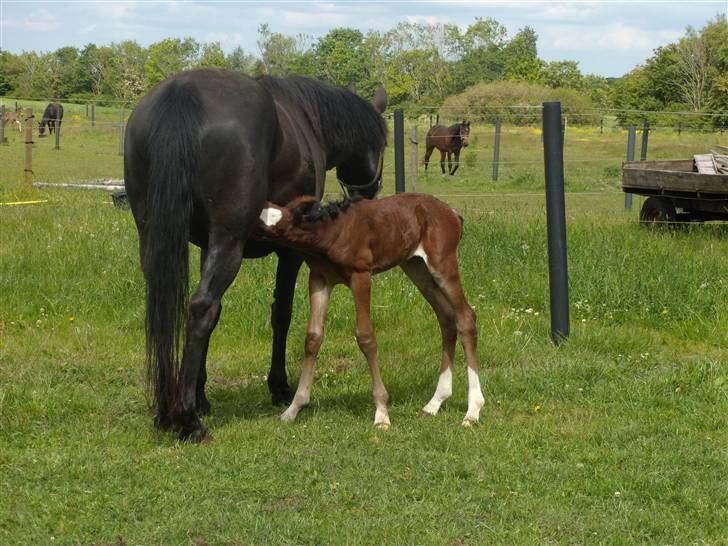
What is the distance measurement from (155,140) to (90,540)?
79.6 inches

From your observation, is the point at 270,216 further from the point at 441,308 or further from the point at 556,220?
the point at 556,220

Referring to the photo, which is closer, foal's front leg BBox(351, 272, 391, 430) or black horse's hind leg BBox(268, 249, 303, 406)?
foal's front leg BBox(351, 272, 391, 430)

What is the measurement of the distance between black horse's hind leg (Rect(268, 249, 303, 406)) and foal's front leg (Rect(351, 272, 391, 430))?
0.64 meters

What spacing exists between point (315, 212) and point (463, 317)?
45.3 inches

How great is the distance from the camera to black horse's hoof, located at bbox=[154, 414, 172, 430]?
525 centimetres

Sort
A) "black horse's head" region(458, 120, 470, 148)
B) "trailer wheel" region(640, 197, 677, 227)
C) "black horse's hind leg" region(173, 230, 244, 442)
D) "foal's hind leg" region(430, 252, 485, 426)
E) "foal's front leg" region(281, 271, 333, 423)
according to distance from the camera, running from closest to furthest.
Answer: "black horse's hind leg" region(173, 230, 244, 442) → "foal's front leg" region(281, 271, 333, 423) → "foal's hind leg" region(430, 252, 485, 426) → "trailer wheel" region(640, 197, 677, 227) → "black horse's head" region(458, 120, 470, 148)

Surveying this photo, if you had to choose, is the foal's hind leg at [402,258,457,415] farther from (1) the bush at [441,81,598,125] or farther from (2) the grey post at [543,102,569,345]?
(1) the bush at [441,81,598,125]

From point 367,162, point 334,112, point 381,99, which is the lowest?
point 367,162

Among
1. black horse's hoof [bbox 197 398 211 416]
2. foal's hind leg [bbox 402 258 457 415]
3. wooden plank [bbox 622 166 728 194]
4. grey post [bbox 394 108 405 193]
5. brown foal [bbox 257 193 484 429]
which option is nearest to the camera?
brown foal [bbox 257 193 484 429]

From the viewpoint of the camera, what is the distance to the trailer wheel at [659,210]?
12203 millimetres

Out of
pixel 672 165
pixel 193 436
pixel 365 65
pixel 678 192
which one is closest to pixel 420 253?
pixel 193 436

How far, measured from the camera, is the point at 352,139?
6.26 meters

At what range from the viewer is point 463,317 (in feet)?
19.2

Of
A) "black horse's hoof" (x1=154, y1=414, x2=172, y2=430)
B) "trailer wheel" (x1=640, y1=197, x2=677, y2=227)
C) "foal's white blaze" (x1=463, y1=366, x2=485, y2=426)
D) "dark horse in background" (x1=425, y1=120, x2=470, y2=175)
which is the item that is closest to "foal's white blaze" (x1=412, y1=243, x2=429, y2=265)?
Answer: "foal's white blaze" (x1=463, y1=366, x2=485, y2=426)
